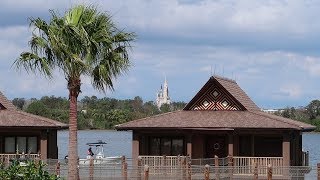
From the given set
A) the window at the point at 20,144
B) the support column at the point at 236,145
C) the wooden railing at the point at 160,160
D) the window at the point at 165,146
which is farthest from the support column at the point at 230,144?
the window at the point at 20,144

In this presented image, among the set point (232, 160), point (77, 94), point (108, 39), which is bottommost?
point (232, 160)

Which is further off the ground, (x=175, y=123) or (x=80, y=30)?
(x=80, y=30)

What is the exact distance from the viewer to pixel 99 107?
486 ft

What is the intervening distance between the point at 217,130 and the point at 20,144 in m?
11.9

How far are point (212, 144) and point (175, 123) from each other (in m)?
3.86

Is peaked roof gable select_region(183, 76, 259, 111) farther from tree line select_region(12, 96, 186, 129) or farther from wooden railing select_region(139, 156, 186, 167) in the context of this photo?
tree line select_region(12, 96, 186, 129)

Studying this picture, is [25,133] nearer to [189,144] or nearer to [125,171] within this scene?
[189,144]

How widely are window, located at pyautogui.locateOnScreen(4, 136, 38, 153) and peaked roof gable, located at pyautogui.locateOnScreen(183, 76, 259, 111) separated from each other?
29.9 feet

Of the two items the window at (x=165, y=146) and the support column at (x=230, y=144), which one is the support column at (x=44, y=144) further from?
the support column at (x=230, y=144)

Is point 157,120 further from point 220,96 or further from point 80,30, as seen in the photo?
point 80,30

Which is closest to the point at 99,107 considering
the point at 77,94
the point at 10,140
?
the point at 10,140

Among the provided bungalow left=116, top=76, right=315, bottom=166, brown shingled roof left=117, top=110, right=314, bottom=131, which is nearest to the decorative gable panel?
bungalow left=116, top=76, right=315, bottom=166

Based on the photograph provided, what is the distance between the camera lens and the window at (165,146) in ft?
156

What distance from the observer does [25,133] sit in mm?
48688
